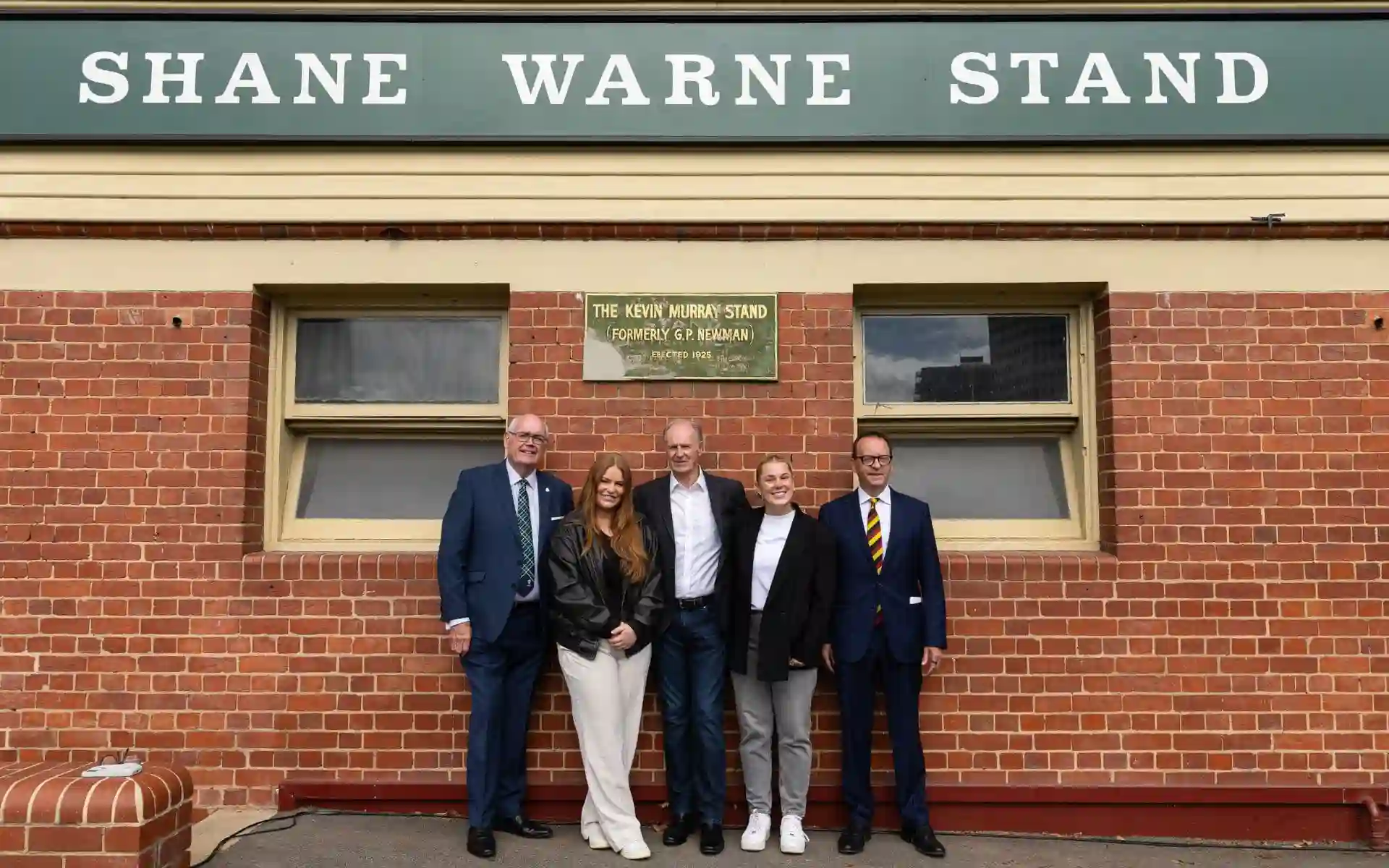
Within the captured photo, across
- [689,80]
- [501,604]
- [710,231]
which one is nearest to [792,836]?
[501,604]

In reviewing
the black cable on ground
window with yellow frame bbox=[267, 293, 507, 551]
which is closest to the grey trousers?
the black cable on ground

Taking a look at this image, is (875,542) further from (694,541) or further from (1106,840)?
(1106,840)

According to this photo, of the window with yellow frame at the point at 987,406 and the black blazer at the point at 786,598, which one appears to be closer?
the black blazer at the point at 786,598

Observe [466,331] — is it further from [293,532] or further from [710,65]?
[710,65]

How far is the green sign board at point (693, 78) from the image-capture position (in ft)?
17.0

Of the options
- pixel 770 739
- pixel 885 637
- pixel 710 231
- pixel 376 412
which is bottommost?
pixel 770 739

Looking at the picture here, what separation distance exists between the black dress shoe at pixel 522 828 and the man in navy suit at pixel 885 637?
4.64 feet

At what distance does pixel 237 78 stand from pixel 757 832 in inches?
184

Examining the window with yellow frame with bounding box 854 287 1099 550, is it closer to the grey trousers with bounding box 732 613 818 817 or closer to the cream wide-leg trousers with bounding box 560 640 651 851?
the grey trousers with bounding box 732 613 818 817

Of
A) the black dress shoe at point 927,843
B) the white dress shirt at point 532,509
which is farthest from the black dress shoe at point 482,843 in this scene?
the black dress shoe at point 927,843

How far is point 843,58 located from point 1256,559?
3.39 metres

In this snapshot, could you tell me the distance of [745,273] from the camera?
17.1 ft

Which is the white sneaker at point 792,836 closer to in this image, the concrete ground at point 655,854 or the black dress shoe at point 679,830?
the concrete ground at point 655,854

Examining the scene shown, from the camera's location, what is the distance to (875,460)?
4.70 meters
